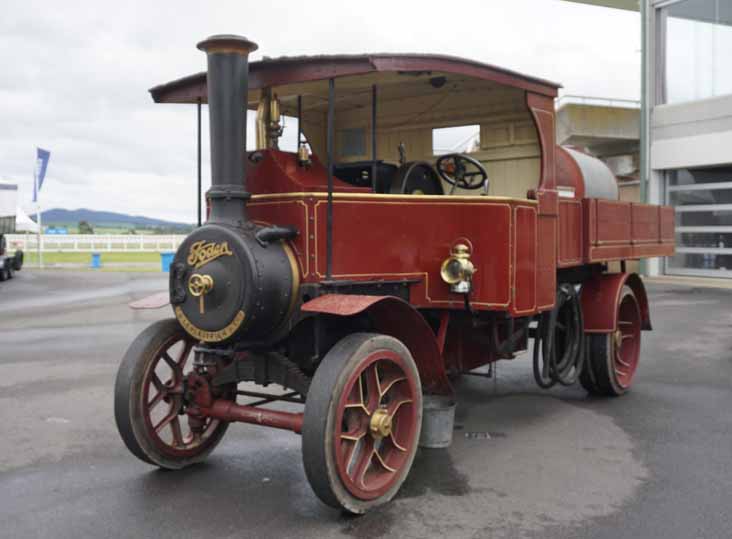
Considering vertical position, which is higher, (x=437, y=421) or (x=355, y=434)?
(x=355, y=434)

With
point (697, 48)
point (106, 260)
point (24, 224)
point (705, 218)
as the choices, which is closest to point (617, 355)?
point (705, 218)

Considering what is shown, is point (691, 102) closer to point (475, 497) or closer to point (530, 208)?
point (530, 208)

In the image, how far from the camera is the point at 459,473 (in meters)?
4.55

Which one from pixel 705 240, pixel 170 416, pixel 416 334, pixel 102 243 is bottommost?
pixel 170 416

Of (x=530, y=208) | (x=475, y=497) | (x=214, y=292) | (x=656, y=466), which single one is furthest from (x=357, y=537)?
(x=530, y=208)

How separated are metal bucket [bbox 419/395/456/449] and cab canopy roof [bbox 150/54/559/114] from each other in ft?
6.62

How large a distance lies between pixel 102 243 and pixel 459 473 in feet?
126

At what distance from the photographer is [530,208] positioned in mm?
5027

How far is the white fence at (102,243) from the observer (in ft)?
129

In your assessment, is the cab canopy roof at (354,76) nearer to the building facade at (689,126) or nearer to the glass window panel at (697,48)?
the building facade at (689,126)

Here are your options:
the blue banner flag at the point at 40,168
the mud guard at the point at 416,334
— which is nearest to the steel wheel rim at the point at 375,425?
the mud guard at the point at 416,334

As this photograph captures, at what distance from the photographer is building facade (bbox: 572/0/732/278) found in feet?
64.4

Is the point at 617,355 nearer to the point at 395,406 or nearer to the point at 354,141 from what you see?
the point at 354,141

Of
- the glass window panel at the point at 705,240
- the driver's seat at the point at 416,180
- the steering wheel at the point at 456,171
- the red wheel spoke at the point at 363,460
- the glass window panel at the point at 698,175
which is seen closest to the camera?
the red wheel spoke at the point at 363,460
